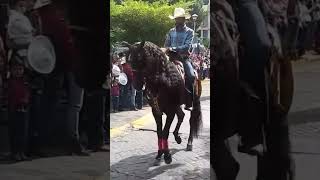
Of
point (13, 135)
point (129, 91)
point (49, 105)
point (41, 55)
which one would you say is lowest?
point (13, 135)

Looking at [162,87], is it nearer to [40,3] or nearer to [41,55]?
[41,55]

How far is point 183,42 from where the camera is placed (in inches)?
139

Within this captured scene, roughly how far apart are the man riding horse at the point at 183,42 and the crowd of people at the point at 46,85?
56cm

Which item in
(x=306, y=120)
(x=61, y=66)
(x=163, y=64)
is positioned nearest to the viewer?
(x=306, y=120)

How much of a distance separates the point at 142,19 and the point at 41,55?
812mm

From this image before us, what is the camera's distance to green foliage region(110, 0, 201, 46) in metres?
3.55

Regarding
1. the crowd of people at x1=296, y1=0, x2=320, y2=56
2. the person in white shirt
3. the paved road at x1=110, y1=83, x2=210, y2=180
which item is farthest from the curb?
the crowd of people at x1=296, y1=0, x2=320, y2=56

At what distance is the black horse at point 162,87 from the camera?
354cm

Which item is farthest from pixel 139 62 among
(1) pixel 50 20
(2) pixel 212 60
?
(1) pixel 50 20

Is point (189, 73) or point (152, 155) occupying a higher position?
point (189, 73)

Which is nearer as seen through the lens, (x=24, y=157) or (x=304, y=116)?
(x=304, y=116)

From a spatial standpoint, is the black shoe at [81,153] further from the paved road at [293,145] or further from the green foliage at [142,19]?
the green foliage at [142,19]

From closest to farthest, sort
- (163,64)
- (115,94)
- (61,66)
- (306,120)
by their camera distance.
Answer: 1. (306,120)
2. (163,64)
3. (115,94)
4. (61,66)

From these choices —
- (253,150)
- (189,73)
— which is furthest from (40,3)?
(253,150)
